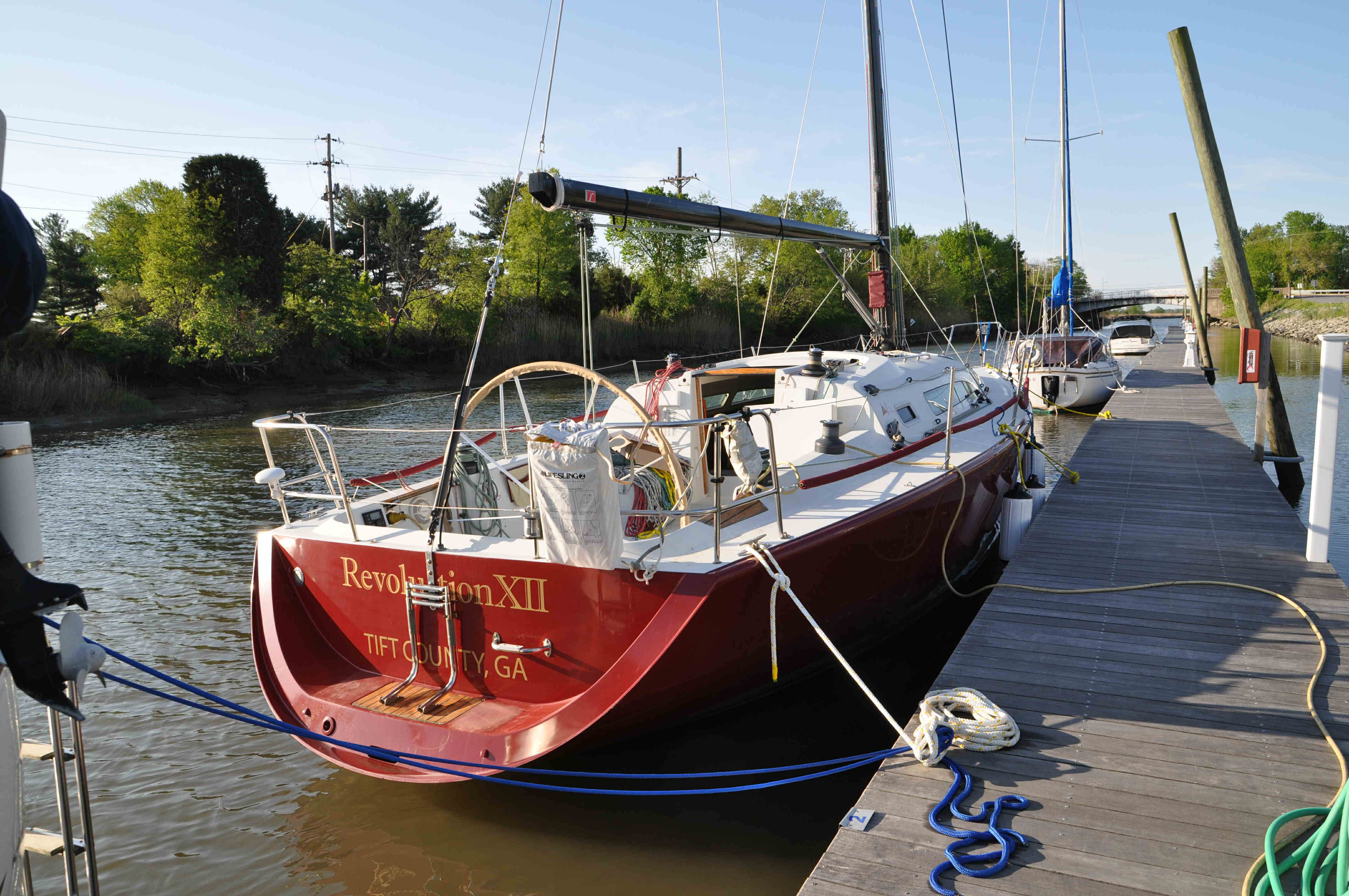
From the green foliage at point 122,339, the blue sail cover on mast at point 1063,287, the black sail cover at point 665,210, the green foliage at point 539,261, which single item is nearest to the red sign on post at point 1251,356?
the black sail cover at point 665,210

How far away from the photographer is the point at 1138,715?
162 inches

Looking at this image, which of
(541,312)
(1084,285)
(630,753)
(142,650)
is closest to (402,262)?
(541,312)

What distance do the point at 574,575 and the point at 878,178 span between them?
6900 mm

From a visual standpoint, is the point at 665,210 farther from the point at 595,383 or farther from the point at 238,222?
the point at 238,222

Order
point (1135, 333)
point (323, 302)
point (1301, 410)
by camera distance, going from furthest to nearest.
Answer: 1. point (1135, 333)
2. point (323, 302)
3. point (1301, 410)

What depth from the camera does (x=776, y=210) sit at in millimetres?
39688

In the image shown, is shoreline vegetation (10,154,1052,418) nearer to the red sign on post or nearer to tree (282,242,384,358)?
tree (282,242,384,358)

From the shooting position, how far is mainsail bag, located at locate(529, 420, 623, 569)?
3811 mm

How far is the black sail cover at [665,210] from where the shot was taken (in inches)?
187

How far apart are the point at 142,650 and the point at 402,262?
3694 cm

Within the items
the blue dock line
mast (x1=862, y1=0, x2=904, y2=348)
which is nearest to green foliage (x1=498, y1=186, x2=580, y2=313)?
mast (x1=862, y1=0, x2=904, y2=348)

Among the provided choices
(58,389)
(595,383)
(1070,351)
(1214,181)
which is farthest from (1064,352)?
(58,389)

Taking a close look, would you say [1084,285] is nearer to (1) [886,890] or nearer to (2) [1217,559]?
(2) [1217,559]

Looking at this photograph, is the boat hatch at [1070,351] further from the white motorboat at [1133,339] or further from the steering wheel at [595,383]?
the steering wheel at [595,383]
